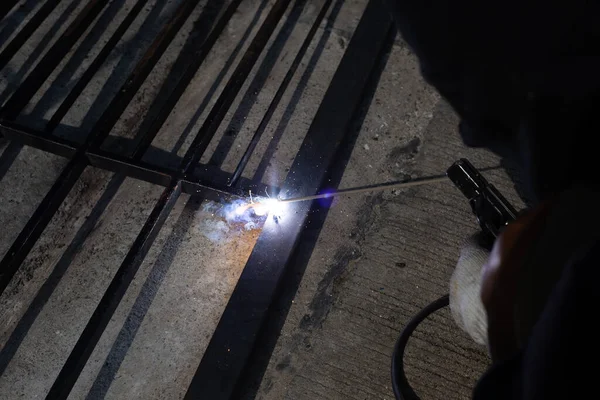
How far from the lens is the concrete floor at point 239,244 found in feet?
7.49

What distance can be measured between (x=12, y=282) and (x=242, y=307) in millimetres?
1022

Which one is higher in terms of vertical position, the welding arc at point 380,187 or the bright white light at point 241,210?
the welding arc at point 380,187

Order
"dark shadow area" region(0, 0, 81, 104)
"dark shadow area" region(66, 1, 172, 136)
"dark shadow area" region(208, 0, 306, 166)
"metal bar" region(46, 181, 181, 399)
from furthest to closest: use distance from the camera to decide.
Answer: "dark shadow area" region(0, 0, 81, 104), "dark shadow area" region(66, 1, 172, 136), "dark shadow area" region(208, 0, 306, 166), "metal bar" region(46, 181, 181, 399)

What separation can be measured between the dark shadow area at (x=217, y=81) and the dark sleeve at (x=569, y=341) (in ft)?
7.25

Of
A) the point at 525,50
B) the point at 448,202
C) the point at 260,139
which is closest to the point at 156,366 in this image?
the point at 260,139

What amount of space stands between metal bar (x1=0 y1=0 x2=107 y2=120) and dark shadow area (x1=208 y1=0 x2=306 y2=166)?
2.99 ft

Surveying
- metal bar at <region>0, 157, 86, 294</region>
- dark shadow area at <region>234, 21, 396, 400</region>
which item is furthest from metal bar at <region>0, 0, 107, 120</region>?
dark shadow area at <region>234, 21, 396, 400</region>

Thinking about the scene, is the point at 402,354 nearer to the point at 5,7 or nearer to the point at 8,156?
the point at 8,156

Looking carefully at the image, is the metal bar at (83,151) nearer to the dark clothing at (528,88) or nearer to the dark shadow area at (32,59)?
the dark shadow area at (32,59)

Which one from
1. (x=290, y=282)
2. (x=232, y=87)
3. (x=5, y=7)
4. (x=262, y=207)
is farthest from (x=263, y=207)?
(x=5, y=7)

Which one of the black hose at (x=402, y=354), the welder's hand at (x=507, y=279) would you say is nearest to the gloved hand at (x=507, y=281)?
the welder's hand at (x=507, y=279)

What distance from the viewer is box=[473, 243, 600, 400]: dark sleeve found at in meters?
0.86

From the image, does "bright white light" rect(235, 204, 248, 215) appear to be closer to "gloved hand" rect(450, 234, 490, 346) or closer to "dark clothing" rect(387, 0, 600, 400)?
"gloved hand" rect(450, 234, 490, 346)

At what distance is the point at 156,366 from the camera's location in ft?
7.62
